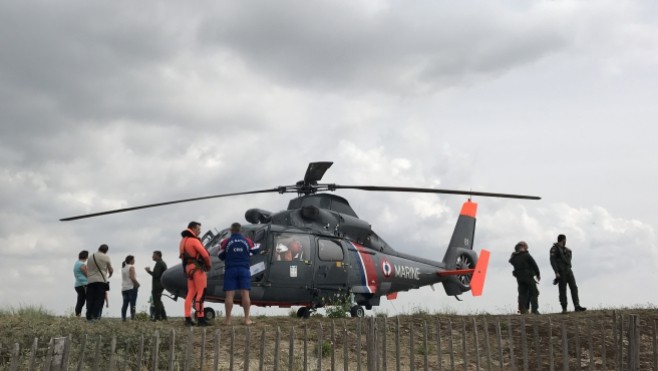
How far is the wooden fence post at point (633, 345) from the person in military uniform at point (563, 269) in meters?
5.07

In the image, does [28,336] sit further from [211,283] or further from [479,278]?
[479,278]

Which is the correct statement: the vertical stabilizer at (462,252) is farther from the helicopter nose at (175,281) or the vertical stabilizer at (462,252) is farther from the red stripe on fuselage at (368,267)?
the helicopter nose at (175,281)

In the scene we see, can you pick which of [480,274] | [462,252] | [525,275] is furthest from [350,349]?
[462,252]

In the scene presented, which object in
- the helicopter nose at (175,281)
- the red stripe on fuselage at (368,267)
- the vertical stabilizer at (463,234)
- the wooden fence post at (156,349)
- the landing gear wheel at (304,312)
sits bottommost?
the wooden fence post at (156,349)

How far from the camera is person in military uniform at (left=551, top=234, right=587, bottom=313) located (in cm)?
1736

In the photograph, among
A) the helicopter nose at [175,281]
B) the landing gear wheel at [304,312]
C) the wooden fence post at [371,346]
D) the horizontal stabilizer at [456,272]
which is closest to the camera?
the wooden fence post at [371,346]

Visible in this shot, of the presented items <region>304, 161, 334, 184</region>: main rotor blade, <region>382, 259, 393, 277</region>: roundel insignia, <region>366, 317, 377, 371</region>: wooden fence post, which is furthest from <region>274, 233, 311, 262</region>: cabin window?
<region>366, 317, 377, 371</region>: wooden fence post

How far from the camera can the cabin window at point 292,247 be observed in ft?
52.4

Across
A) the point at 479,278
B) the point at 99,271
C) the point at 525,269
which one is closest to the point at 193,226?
the point at 99,271

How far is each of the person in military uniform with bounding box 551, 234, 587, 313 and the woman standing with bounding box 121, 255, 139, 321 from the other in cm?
986

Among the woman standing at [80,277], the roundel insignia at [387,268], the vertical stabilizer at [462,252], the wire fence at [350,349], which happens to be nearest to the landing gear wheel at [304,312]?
the wire fence at [350,349]

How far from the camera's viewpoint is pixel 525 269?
1738cm

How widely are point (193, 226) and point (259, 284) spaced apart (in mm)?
2297

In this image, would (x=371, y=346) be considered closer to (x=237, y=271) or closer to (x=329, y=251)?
(x=237, y=271)
